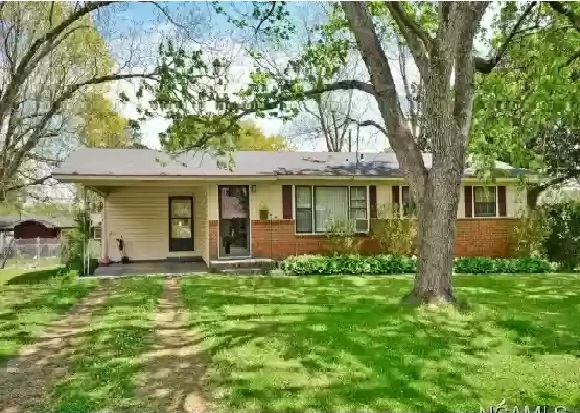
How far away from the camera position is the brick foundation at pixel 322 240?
1605cm

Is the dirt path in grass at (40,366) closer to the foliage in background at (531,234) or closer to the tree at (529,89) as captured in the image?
the tree at (529,89)

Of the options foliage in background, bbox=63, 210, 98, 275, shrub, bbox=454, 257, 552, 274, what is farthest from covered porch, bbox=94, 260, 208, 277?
shrub, bbox=454, 257, 552, 274

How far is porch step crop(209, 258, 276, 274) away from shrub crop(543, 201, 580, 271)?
9.17m

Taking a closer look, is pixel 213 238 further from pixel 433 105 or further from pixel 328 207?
pixel 433 105

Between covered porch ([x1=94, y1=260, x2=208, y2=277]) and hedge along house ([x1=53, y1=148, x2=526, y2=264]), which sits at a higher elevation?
hedge along house ([x1=53, y1=148, x2=526, y2=264])

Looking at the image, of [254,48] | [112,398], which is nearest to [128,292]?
[254,48]

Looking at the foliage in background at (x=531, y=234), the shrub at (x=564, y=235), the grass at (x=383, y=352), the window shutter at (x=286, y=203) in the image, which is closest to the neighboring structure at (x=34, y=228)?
the window shutter at (x=286, y=203)

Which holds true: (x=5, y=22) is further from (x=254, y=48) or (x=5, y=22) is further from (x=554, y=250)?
(x=554, y=250)

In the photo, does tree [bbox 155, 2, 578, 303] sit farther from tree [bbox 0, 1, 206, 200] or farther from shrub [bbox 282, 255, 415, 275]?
shrub [bbox 282, 255, 415, 275]

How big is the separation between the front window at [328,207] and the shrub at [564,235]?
19.7ft

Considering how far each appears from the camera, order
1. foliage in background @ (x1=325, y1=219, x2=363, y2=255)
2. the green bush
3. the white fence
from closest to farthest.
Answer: the green bush, foliage in background @ (x1=325, y1=219, x2=363, y2=255), the white fence

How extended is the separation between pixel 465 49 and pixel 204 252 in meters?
11.2

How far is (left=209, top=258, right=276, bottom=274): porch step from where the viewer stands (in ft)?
48.9

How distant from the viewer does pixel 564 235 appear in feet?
54.3
